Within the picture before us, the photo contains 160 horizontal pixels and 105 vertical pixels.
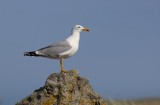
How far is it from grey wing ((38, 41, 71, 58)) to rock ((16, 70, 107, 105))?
10.6 feet

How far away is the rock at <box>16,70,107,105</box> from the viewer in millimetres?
12414

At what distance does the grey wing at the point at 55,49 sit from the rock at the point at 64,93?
10.6ft

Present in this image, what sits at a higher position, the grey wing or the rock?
the grey wing

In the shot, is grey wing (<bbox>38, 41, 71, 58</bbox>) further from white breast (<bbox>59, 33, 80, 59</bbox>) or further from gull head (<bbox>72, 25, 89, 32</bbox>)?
gull head (<bbox>72, 25, 89, 32</bbox>)

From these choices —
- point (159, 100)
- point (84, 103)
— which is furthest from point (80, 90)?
point (159, 100)

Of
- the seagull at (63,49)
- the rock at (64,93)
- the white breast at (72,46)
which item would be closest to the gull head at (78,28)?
the seagull at (63,49)

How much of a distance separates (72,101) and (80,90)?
1.21ft

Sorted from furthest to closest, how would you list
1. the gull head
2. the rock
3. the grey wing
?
the gull head → the grey wing → the rock

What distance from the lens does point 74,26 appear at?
18.1m

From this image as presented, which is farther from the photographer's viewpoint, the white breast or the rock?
the white breast

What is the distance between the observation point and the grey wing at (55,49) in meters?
16.3

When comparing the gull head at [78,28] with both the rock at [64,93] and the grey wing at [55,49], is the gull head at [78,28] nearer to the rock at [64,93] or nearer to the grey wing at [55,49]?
the grey wing at [55,49]

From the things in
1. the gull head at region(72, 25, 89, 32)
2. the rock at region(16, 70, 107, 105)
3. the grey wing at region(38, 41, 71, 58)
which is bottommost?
the rock at region(16, 70, 107, 105)

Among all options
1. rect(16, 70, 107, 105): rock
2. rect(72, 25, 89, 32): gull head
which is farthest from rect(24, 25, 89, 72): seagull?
rect(16, 70, 107, 105): rock
